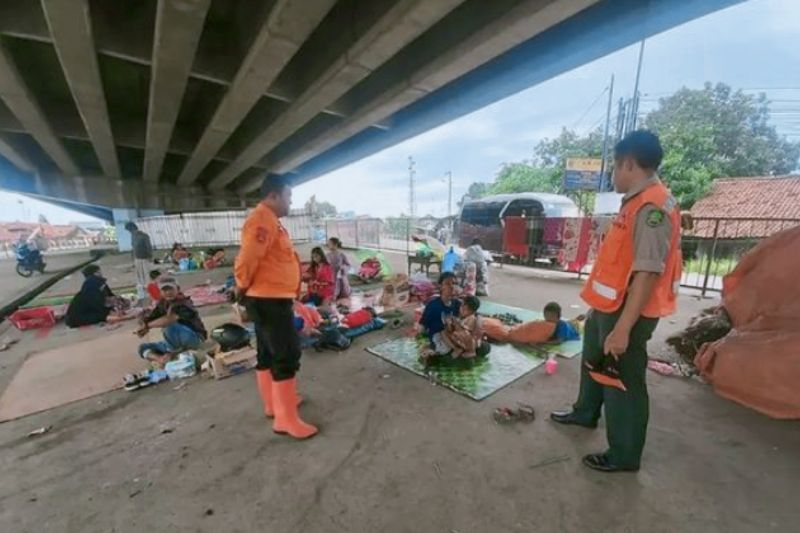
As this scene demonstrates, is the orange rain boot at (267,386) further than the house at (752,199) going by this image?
No

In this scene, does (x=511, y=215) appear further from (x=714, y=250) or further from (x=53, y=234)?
(x=53, y=234)

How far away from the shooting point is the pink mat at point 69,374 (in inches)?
114

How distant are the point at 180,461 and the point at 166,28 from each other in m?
3.82

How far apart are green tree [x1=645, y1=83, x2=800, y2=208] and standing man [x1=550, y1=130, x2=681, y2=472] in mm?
17420

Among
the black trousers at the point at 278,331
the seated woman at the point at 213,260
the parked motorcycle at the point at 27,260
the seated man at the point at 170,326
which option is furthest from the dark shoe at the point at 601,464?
the parked motorcycle at the point at 27,260

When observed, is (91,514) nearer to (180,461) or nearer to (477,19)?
(180,461)

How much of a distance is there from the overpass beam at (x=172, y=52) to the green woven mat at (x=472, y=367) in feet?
12.0

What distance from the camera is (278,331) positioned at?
2207 millimetres

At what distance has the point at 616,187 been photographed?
1833 mm

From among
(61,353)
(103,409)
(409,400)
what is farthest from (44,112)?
(409,400)

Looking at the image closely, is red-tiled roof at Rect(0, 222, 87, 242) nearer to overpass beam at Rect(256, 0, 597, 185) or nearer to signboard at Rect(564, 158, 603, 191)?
overpass beam at Rect(256, 0, 597, 185)

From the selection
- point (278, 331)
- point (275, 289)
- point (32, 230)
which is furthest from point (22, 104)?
point (32, 230)

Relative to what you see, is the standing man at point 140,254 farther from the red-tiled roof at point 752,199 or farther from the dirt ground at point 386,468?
the red-tiled roof at point 752,199

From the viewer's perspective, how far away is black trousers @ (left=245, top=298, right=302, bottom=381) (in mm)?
2201
